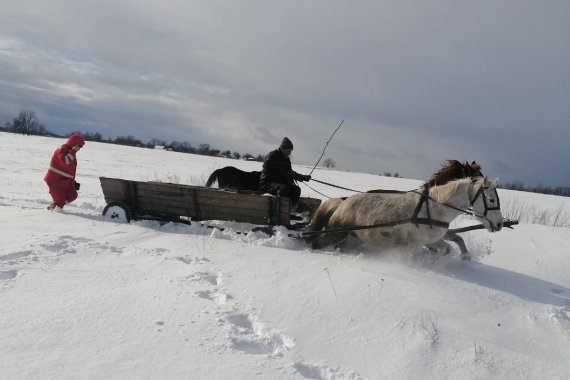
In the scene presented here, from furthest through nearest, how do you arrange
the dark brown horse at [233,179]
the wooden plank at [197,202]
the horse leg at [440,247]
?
the dark brown horse at [233,179], the wooden plank at [197,202], the horse leg at [440,247]

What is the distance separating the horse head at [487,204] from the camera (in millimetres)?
5129

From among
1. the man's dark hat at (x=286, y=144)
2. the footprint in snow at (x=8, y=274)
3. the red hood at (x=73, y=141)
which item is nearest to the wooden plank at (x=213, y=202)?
the man's dark hat at (x=286, y=144)

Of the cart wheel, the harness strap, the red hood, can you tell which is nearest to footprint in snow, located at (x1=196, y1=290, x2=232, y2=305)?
the harness strap

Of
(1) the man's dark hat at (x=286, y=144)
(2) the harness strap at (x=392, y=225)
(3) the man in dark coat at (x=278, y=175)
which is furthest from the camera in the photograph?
(1) the man's dark hat at (x=286, y=144)

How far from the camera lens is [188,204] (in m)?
6.96

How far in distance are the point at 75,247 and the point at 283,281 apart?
271cm

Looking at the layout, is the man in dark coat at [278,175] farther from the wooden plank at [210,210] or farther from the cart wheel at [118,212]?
the cart wheel at [118,212]

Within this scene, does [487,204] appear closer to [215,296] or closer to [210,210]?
[215,296]

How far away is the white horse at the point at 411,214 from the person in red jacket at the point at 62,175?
200 inches

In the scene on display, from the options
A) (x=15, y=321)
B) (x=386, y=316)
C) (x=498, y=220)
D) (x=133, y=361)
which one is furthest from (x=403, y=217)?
(x=15, y=321)

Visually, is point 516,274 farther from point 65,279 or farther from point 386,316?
point 65,279

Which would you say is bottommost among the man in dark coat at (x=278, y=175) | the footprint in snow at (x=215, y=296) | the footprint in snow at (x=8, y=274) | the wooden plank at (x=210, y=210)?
the footprint in snow at (x=8, y=274)

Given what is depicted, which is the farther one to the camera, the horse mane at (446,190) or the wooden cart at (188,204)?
the wooden cart at (188,204)

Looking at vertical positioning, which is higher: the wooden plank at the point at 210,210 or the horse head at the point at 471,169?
the horse head at the point at 471,169
